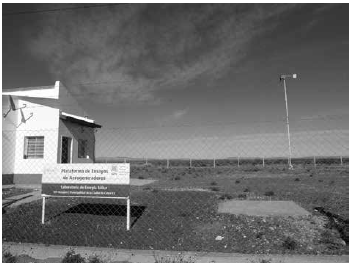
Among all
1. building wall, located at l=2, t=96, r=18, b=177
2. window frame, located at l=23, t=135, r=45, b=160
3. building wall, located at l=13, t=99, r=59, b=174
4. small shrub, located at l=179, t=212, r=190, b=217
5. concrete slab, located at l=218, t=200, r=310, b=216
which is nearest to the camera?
small shrub, located at l=179, t=212, r=190, b=217

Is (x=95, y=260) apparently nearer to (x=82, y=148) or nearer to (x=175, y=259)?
(x=175, y=259)

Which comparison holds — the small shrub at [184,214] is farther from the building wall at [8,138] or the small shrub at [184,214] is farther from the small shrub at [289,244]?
the building wall at [8,138]

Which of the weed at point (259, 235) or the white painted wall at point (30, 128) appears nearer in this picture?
the weed at point (259, 235)

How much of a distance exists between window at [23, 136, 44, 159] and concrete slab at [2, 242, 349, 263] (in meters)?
10.6

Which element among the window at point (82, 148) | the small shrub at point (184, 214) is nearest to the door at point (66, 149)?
A: the window at point (82, 148)

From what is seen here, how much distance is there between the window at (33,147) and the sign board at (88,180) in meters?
8.98

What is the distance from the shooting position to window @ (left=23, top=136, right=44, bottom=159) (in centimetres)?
1489

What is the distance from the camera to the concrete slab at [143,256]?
430cm

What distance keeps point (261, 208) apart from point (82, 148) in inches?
475

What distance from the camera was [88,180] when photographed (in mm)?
6477

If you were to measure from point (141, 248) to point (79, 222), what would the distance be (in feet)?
7.71

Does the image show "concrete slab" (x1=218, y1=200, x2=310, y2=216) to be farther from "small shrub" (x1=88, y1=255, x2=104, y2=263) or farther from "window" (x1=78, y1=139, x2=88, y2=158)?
"window" (x1=78, y1=139, x2=88, y2=158)

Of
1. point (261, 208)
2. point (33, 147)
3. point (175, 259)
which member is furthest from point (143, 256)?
point (33, 147)

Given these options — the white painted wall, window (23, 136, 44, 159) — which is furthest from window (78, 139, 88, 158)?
window (23, 136, 44, 159)
